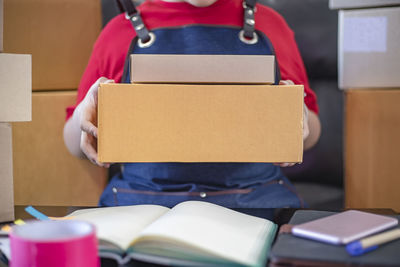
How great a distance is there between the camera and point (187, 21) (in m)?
0.90

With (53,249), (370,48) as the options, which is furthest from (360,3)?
(53,249)

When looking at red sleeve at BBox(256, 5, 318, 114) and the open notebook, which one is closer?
the open notebook

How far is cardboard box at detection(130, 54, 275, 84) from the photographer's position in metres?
0.54

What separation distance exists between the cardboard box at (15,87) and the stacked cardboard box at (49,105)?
0.45 meters

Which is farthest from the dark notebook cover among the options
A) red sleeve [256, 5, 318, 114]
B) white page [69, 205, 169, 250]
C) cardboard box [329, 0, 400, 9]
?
cardboard box [329, 0, 400, 9]

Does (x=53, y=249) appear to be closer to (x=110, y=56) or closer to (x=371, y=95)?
(x=110, y=56)

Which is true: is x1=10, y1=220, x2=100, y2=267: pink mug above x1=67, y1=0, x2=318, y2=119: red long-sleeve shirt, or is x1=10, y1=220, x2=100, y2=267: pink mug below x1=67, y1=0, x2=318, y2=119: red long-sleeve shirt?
below

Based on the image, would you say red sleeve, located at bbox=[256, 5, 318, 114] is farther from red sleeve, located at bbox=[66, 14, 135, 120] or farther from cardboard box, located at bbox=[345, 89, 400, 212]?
red sleeve, located at bbox=[66, 14, 135, 120]

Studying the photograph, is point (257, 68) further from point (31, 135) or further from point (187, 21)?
point (31, 135)

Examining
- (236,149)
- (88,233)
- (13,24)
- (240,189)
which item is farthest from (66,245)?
(13,24)

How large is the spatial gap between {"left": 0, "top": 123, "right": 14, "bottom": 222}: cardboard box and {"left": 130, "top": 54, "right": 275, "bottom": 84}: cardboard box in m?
0.17

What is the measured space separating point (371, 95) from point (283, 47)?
214 millimetres

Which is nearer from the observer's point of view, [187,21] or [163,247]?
[163,247]

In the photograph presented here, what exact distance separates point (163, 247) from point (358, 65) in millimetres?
721
